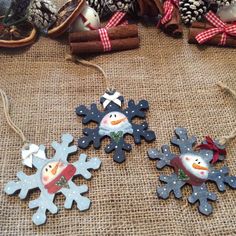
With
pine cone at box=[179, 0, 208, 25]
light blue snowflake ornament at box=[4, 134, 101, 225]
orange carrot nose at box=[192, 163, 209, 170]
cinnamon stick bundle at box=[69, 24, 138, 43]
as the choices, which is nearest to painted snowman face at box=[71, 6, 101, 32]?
cinnamon stick bundle at box=[69, 24, 138, 43]

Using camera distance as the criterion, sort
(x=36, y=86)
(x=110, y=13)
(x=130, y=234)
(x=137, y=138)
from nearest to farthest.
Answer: (x=130, y=234) → (x=137, y=138) → (x=36, y=86) → (x=110, y=13)

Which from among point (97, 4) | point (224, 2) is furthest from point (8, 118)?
point (224, 2)

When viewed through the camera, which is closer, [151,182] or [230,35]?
[151,182]

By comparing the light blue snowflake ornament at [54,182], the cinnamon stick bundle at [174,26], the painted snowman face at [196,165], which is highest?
the cinnamon stick bundle at [174,26]

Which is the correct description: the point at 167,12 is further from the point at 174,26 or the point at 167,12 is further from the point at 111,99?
the point at 111,99

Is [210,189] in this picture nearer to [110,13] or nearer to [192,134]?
[192,134]

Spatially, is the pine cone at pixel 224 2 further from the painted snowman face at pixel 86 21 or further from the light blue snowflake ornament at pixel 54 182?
the light blue snowflake ornament at pixel 54 182

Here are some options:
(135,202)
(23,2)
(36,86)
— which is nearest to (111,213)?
(135,202)

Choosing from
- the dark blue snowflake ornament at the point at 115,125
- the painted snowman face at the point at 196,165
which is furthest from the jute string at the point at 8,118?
the painted snowman face at the point at 196,165
